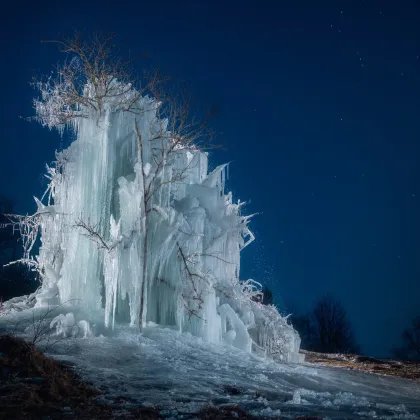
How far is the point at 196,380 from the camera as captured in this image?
268 inches

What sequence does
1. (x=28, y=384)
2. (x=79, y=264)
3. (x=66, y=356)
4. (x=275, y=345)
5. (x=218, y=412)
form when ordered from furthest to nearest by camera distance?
(x=275, y=345), (x=79, y=264), (x=66, y=356), (x=28, y=384), (x=218, y=412)

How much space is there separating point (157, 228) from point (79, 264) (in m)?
→ 2.32

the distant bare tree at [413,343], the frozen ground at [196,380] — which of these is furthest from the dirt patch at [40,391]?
the distant bare tree at [413,343]

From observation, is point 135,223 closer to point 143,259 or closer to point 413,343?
point 143,259

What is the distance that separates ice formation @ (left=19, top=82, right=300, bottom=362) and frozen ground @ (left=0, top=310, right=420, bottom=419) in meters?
1.17

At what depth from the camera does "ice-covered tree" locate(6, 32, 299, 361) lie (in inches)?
440

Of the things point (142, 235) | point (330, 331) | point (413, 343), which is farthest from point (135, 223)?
point (413, 343)

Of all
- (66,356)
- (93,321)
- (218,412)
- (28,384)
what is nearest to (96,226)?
(93,321)

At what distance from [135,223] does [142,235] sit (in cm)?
38

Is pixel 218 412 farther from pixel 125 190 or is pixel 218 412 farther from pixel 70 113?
pixel 70 113

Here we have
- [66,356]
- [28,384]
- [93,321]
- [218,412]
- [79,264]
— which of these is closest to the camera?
[218,412]

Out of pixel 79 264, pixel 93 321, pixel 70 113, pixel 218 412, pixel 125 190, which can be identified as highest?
pixel 70 113

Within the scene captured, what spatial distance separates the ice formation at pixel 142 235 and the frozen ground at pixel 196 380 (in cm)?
117

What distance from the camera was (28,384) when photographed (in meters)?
5.27
